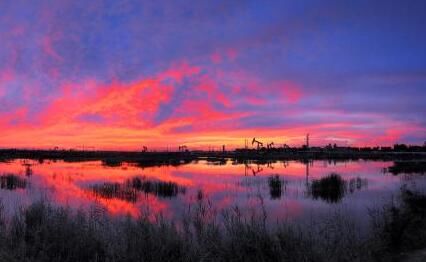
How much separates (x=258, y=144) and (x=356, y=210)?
127 m

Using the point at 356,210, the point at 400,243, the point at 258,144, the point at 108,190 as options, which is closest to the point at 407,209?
the point at 356,210

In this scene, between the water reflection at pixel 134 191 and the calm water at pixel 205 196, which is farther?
the water reflection at pixel 134 191

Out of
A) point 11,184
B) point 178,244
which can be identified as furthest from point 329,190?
point 11,184

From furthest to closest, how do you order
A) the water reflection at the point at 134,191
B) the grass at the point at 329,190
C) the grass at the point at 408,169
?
the grass at the point at 408,169 → the grass at the point at 329,190 → the water reflection at the point at 134,191

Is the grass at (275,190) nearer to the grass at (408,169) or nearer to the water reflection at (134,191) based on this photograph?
the water reflection at (134,191)

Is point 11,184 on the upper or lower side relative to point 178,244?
upper

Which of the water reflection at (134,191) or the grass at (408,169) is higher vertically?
the grass at (408,169)

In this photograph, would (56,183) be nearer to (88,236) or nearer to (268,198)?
(268,198)

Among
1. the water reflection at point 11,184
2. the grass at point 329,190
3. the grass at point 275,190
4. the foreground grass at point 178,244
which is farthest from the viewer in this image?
the water reflection at point 11,184

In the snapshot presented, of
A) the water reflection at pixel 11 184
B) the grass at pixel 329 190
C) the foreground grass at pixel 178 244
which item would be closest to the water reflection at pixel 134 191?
the water reflection at pixel 11 184

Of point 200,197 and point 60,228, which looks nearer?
point 60,228

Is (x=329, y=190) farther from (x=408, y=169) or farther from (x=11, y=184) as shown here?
(x=408, y=169)

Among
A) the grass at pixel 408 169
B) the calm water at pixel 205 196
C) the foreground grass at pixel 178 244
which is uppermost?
the grass at pixel 408 169

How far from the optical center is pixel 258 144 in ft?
491
